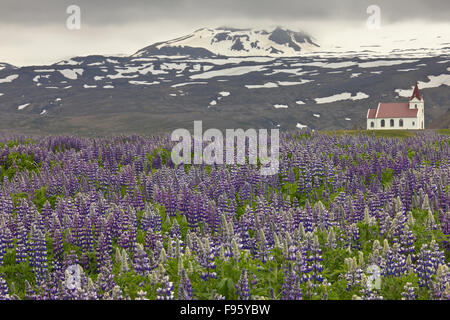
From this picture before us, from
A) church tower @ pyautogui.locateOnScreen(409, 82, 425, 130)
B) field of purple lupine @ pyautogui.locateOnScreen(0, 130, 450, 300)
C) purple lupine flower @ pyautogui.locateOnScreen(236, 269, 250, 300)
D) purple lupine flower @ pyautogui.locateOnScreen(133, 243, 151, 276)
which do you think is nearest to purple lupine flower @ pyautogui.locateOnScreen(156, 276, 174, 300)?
field of purple lupine @ pyautogui.locateOnScreen(0, 130, 450, 300)

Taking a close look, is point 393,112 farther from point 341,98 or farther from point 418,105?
point 341,98

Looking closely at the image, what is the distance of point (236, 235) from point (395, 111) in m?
102

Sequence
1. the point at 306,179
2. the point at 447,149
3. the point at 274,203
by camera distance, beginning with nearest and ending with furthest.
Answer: the point at 274,203, the point at 306,179, the point at 447,149

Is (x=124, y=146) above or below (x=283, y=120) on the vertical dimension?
above

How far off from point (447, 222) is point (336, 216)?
2.21 metres

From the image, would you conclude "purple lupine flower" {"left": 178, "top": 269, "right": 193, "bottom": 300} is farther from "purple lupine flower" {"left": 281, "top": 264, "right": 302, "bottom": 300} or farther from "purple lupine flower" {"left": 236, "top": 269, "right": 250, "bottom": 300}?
"purple lupine flower" {"left": 281, "top": 264, "right": 302, "bottom": 300}

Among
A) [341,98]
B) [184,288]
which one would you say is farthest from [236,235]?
[341,98]

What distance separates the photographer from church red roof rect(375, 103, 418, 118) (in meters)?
104

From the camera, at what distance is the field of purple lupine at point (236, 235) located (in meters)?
7.73

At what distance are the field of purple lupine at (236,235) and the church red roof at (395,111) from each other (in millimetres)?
87555

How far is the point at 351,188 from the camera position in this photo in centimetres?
1545

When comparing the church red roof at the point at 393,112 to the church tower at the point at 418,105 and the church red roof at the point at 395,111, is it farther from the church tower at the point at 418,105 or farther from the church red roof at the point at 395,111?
the church tower at the point at 418,105
